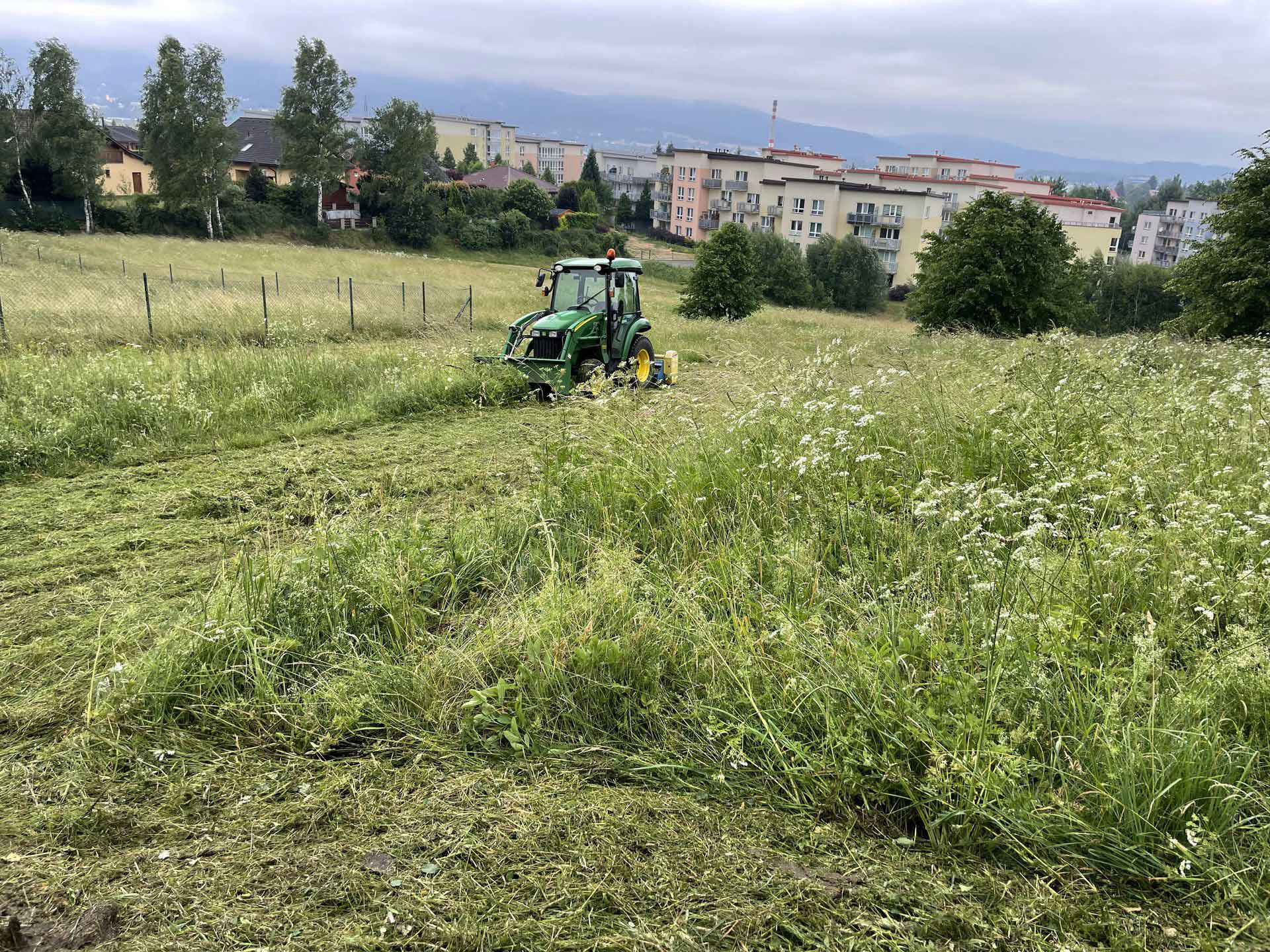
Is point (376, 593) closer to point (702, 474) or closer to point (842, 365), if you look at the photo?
point (702, 474)

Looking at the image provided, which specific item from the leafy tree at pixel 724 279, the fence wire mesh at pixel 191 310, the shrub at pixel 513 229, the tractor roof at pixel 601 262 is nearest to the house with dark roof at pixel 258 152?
the shrub at pixel 513 229

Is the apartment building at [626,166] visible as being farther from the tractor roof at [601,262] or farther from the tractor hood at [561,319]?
the tractor hood at [561,319]

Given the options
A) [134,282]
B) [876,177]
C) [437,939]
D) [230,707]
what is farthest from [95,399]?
[876,177]

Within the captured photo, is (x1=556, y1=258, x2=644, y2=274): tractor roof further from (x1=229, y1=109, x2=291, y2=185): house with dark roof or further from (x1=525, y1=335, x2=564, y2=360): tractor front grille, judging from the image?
(x1=229, y1=109, x2=291, y2=185): house with dark roof

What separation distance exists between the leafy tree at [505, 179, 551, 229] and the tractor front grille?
55.0 meters

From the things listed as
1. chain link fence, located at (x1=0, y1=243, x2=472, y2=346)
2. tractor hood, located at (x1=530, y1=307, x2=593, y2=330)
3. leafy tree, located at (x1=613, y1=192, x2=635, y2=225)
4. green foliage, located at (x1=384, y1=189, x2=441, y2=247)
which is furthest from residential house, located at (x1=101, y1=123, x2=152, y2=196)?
tractor hood, located at (x1=530, y1=307, x2=593, y2=330)

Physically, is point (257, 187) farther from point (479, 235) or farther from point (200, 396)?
point (200, 396)

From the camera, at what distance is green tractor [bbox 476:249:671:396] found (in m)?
11.3

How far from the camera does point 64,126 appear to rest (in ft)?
129

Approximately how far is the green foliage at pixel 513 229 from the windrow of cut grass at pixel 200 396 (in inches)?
1946

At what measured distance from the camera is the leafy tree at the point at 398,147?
177 ft

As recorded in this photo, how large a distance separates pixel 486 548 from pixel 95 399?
6073mm

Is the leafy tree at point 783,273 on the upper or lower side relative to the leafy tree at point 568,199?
lower

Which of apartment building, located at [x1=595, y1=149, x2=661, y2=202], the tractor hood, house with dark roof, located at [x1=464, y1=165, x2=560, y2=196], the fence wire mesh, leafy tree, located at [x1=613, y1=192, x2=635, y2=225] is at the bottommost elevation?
the fence wire mesh
